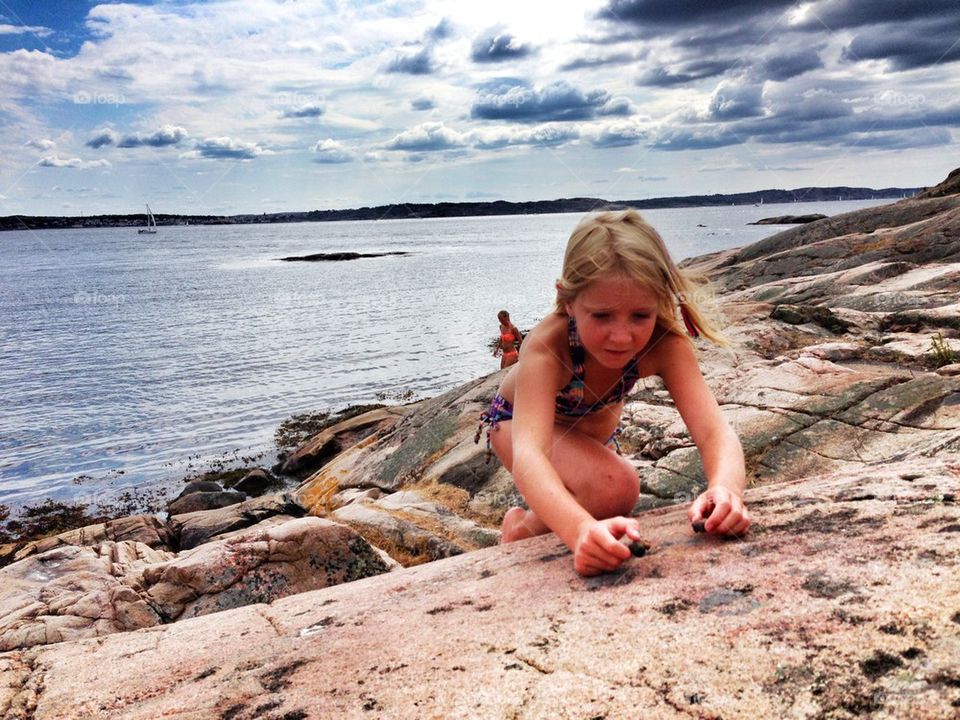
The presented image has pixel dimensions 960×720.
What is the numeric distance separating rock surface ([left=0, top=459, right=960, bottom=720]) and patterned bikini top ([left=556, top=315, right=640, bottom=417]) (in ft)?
2.87

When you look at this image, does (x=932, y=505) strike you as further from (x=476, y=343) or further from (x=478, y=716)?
(x=476, y=343)

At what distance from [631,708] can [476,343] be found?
30154 mm

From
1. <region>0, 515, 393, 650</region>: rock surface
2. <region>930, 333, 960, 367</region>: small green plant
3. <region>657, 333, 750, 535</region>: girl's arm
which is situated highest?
<region>657, 333, 750, 535</region>: girl's arm

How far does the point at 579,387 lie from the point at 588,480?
499mm

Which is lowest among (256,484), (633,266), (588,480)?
(256,484)

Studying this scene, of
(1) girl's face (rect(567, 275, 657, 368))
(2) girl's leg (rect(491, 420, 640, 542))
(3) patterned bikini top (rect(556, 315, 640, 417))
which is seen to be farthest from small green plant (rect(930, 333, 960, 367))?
(1) girl's face (rect(567, 275, 657, 368))

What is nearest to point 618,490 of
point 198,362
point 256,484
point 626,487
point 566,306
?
point 626,487

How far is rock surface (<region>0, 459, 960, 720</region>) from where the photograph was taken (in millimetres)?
1786

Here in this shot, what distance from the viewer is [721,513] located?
2.87 metres

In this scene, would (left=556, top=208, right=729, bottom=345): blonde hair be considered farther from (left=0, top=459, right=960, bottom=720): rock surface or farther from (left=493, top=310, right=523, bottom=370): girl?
(left=493, top=310, right=523, bottom=370): girl

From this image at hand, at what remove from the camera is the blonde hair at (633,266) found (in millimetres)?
3219

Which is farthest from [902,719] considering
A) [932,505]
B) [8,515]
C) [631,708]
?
[8,515]

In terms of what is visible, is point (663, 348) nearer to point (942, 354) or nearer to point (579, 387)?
point (579, 387)

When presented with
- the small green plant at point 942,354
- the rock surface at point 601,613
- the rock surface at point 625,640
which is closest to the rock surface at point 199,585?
the rock surface at point 601,613
